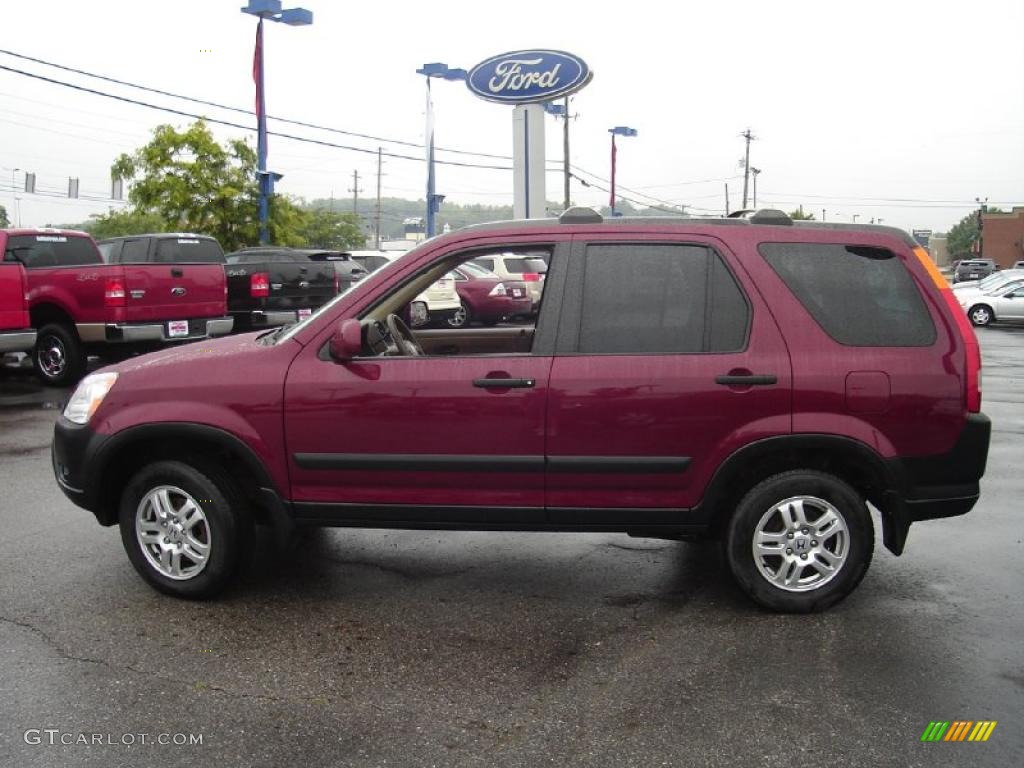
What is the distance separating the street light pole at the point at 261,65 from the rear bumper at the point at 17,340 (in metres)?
14.3

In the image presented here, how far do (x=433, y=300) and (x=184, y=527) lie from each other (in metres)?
12.4

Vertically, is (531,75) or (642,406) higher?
(531,75)

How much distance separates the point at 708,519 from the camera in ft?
14.2

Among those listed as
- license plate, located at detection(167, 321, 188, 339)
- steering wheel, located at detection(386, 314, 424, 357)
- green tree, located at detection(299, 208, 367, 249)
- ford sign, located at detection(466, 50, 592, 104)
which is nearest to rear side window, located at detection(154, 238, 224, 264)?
license plate, located at detection(167, 321, 188, 339)

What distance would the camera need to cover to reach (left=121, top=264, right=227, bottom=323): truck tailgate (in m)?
12.0

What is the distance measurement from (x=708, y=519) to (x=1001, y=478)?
401cm

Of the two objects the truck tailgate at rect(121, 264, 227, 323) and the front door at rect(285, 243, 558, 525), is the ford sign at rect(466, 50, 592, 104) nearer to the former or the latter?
the truck tailgate at rect(121, 264, 227, 323)

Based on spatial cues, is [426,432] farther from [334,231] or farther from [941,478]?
[334,231]

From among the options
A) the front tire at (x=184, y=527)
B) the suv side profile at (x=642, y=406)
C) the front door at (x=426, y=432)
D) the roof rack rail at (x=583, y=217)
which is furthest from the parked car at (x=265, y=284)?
the roof rack rail at (x=583, y=217)

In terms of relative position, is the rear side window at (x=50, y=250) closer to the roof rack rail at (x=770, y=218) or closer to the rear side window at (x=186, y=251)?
the rear side window at (x=186, y=251)

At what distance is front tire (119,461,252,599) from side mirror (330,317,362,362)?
90cm

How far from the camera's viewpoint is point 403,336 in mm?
4957

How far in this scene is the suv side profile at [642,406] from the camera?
4.19 m

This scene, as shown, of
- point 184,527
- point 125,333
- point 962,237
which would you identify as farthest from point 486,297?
point 962,237
